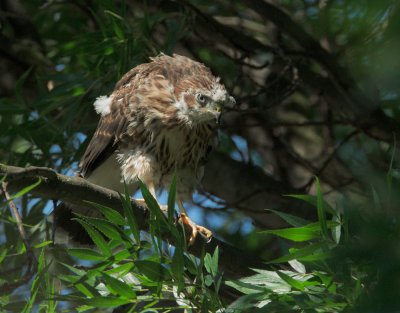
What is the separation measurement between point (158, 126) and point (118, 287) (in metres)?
1.72

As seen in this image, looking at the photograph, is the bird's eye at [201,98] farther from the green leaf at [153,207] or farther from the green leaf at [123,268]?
the green leaf at [123,268]

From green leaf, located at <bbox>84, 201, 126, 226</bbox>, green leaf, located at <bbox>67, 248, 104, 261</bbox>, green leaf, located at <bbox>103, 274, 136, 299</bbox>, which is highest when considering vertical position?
green leaf, located at <bbox>84, 201, 126, 226</bbox>

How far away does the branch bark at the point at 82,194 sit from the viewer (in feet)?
8.58

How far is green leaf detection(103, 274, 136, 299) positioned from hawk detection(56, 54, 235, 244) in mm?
1454

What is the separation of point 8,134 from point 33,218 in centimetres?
57

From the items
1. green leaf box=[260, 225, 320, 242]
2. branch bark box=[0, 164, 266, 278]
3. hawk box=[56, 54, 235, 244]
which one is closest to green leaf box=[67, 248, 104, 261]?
branch bark box=[0, 164, 266, 278]

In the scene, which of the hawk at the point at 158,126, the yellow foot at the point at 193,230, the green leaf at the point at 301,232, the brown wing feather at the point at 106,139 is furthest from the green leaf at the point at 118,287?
the brown wing feather at the point at 106,139

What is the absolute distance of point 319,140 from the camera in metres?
5.52

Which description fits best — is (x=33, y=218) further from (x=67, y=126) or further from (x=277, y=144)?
(x=277, y=144)

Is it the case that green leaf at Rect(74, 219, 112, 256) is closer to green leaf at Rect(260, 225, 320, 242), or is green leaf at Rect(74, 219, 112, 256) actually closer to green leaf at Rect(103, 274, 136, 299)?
green leaf at Rect(103, 274, 136, 299)

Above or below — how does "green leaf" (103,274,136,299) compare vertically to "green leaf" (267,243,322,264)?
below

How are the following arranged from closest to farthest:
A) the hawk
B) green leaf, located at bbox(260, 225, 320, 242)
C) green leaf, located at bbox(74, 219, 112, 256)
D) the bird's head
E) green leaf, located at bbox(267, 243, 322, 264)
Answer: green leaf, located at bbox(267, 243, 322, 264), green leaf, located at bbox(260, 225, 320, 242), green leaf, located at bbox(74, 219, 112, 256), the bird's head, the hawk

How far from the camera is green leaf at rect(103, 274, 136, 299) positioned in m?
2.51

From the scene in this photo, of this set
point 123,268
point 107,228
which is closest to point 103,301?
point 123,268
